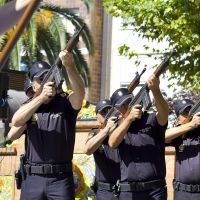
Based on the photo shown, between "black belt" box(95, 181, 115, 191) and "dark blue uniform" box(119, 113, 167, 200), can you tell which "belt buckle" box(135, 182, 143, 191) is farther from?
"black belt" box(95, 181, 115, 191)

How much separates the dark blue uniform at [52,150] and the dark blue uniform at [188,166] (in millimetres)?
1601

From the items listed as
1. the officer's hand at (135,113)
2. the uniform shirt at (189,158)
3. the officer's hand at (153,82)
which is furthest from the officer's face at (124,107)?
the uniform shirt at (189,158)

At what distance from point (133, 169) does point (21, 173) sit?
150 centimetres

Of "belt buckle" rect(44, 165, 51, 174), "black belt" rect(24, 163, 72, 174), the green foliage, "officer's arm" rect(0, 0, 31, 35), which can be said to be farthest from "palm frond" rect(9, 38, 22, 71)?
"officer's arm" rect(0, 0, 31, 35)

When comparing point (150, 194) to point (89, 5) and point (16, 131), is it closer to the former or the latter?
point (16, 131)

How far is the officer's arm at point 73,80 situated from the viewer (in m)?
7.76

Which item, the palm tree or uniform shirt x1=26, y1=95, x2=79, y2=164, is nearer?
uniform shirt x1=26, y1=95, x2=79, y2=164

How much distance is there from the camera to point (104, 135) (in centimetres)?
911

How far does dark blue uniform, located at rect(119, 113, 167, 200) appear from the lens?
27.1ft

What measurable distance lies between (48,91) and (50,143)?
0.64 meters

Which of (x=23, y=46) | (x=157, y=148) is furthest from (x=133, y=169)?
(x=23, y=46)

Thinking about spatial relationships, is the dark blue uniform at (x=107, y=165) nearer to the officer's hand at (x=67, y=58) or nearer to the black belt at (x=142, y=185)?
the black belt at (x=142, y=185)

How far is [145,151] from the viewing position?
8273 millimetres

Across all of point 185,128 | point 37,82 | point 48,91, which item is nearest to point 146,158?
point 185,128
